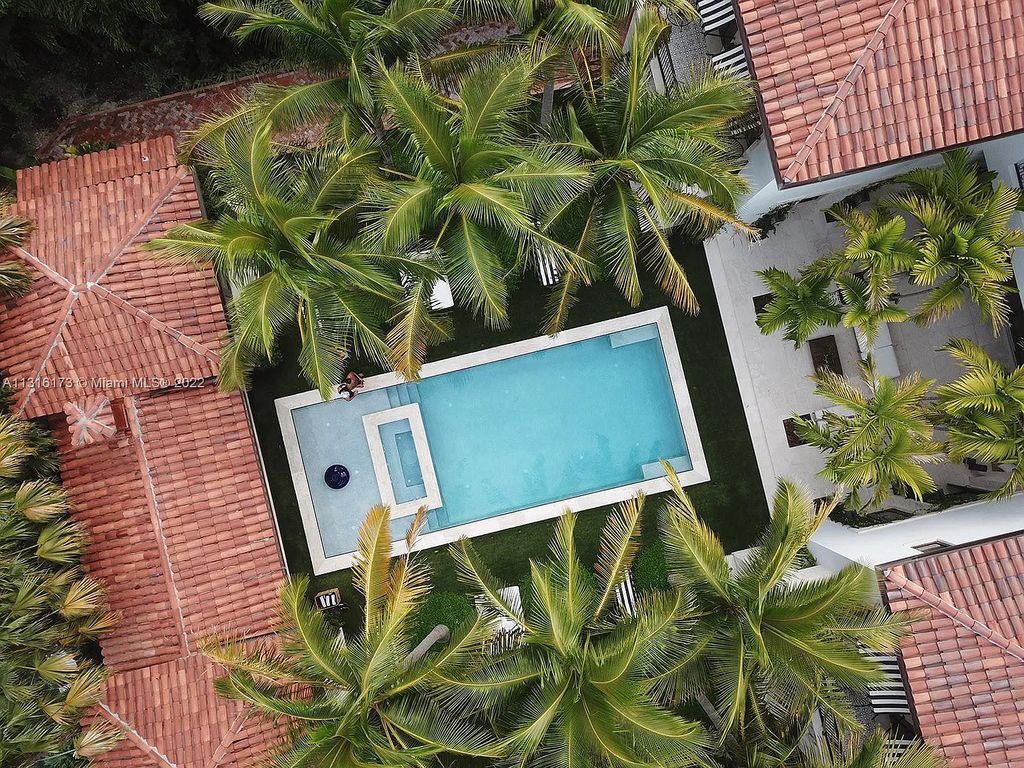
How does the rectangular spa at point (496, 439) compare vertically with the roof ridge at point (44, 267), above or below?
below

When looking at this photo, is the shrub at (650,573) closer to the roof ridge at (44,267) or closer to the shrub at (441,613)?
the shrub at (441,613)

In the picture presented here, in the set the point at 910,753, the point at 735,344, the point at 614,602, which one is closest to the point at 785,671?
the point at 910,753

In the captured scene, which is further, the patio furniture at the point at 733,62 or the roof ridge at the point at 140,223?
the roof ridge at the point at 140,223

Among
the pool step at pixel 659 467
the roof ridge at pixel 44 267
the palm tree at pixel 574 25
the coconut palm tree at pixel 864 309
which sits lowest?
the pool step at pixel 659 467

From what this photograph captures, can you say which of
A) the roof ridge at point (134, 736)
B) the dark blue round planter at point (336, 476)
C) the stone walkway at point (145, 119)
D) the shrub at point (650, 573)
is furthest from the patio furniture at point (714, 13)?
the roof ridge at point (134, 736)

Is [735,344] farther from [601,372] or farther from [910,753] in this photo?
[910,753]

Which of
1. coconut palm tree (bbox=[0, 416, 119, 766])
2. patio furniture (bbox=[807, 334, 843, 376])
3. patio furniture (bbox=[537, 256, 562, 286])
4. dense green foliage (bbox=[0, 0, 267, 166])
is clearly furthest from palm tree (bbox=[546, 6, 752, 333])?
coconut palm tree (bbox=[0, 416, 119, 766])

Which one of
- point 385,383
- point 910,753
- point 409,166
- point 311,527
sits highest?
point 409,166
